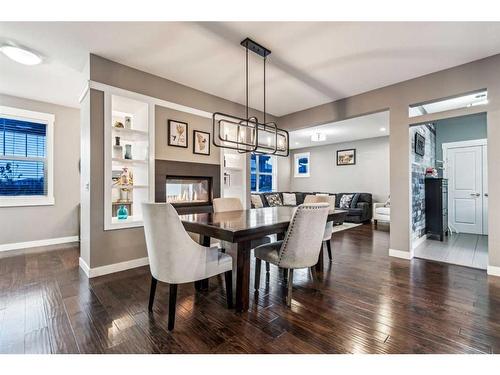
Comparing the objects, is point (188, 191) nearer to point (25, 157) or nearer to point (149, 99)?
point (149, 99)

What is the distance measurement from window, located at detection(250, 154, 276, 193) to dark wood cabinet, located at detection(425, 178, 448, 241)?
5071mm

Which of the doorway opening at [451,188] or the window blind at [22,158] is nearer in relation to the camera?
the window blind at [22,158]

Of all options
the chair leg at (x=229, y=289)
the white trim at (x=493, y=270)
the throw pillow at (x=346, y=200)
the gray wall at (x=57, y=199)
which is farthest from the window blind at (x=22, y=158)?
the throw pillow at (x=346, y=200)

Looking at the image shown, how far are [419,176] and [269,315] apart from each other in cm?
399

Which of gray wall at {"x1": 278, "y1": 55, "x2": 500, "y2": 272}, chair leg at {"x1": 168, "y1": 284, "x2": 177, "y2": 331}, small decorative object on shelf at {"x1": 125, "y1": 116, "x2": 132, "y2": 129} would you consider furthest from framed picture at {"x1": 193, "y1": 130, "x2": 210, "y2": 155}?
chair leg at {"x1": 168, "y1": 284, "x2": 177, "y2": 331}

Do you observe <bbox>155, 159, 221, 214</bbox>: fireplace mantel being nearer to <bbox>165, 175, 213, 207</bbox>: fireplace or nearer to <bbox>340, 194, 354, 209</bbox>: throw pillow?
<bbox>165, 175, 213, 207</bbox>: fireplace

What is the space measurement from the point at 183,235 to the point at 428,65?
3554 mm

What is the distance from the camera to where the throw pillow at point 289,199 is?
823cm

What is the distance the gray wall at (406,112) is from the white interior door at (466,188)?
9.50 ft

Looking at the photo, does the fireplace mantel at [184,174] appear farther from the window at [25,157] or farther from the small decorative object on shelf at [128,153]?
the window at [25,157]

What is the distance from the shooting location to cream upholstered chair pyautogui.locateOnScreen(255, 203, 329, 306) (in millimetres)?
1971

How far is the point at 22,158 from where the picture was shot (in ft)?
13.4
